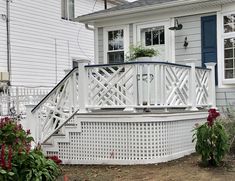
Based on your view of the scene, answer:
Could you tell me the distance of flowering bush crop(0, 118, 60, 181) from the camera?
200 inches

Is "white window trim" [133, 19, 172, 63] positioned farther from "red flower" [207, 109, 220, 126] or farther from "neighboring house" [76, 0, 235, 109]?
"red flower" [207, 109, 220, 126]

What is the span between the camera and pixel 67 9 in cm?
1955

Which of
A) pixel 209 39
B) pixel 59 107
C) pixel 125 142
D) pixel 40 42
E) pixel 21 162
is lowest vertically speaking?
pixel 125 142

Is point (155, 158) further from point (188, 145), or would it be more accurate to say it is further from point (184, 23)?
point (184, 23)

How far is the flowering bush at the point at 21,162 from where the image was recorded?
5085mm

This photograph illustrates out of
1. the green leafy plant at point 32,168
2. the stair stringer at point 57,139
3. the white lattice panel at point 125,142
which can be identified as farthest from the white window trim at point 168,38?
the green leafy plant at point 32,168

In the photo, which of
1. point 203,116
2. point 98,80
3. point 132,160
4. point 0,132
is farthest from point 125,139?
point 0,132

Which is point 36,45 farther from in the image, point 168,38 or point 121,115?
point 121,115

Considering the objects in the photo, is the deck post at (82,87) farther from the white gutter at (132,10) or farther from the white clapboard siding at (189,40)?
the white clapboard siding at (189,40)

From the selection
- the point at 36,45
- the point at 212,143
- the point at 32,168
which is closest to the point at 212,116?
the point at 212,143

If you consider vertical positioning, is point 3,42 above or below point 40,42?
below

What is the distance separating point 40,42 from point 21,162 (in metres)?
13.0

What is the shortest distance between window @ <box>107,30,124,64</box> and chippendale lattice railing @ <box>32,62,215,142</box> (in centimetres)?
364

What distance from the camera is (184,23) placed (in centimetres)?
1146
